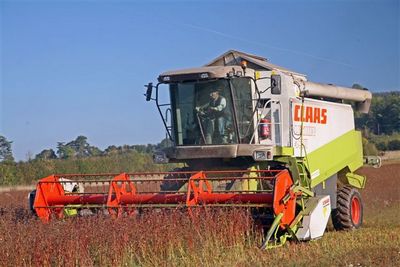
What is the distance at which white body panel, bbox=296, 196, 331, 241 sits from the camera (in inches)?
349

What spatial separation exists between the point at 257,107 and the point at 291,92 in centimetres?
64

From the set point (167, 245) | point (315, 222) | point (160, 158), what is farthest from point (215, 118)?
point (167, 245)

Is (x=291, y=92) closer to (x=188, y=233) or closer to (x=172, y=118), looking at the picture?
(x=172, y=118)

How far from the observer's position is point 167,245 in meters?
7.64

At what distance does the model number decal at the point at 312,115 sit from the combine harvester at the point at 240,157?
2 cm

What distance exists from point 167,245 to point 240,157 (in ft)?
10.3

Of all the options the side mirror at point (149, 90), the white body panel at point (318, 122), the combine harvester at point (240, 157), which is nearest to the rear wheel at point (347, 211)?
the combine harvester at point (240, 157)

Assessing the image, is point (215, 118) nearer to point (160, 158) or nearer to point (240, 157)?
point (240, 157)

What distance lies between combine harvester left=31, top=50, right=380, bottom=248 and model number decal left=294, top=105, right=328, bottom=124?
0.02m

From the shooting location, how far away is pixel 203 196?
9000 mm

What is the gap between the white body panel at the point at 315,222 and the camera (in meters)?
8.88

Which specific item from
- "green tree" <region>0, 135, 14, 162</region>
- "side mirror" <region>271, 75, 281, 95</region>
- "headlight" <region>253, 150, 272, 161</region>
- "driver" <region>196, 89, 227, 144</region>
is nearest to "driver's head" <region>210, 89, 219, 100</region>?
"driver" <region>196, 89, 227, 144</region>

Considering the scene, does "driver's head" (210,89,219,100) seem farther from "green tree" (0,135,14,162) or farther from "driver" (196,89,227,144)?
"green tree" (0,135,14,162)

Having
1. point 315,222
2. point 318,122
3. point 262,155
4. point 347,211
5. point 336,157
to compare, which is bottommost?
point 347,211
